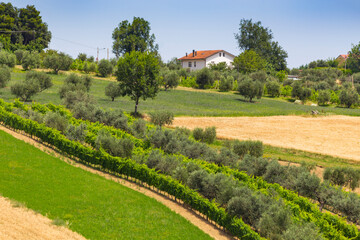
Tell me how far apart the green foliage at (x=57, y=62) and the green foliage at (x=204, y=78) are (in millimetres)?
32308

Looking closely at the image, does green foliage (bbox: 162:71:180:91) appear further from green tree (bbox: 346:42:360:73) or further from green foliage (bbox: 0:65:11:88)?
green tree (bbox: 346:42:360:73)

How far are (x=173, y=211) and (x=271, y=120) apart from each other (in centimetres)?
4004

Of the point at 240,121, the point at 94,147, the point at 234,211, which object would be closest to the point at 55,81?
the point at 240,121

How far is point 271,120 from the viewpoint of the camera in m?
52.3

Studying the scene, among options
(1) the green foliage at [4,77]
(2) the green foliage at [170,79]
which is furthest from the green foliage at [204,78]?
(1) the green foliage at [4,77]

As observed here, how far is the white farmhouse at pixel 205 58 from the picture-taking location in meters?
120

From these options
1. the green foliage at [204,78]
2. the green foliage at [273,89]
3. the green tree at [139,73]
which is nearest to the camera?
the green tree at [139,73]

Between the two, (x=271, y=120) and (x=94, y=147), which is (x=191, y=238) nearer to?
(x=94, y=147)

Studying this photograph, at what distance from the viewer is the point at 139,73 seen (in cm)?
4456

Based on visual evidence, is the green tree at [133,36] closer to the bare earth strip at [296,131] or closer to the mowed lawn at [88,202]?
the bare earth strip at [296,131]

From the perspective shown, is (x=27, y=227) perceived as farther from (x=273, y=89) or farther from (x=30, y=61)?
(x=273, y=89)

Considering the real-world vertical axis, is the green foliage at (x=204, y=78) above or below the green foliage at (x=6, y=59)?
below

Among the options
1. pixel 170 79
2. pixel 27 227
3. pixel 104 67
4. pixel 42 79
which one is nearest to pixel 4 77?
pixel 42 79

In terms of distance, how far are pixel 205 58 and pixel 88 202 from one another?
108518mm
